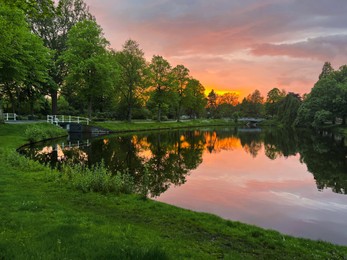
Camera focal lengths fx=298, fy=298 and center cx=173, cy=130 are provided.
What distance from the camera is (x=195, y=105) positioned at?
9856 centimetres

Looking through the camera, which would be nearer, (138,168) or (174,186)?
(174,186)

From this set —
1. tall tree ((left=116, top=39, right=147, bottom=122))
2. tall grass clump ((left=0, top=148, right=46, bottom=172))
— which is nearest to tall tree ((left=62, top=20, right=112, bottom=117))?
tall tree ((left=116, top=39, right=147, bottom=122))

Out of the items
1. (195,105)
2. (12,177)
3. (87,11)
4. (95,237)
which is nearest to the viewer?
(95,237)

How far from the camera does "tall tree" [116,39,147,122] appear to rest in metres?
64.2

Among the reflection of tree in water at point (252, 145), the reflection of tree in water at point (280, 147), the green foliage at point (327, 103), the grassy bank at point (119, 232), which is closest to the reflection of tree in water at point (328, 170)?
the reflection of tree in water at point (280, 147)

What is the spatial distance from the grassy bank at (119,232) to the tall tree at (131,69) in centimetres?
5379

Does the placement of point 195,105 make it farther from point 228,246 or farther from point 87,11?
point 228,246

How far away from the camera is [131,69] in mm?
64500

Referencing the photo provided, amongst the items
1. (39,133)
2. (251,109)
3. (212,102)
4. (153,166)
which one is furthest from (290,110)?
(153,166)

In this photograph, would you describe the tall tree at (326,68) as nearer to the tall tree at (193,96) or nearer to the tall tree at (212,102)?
the tall tree at (193,96)

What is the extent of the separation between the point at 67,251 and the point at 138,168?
52.1ft

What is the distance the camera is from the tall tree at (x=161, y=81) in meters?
75.0

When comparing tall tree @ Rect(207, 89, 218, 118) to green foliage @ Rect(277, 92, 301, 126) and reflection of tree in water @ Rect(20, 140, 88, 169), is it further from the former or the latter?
reflection of tree in water @ Rect(20, 140, 88, 169)

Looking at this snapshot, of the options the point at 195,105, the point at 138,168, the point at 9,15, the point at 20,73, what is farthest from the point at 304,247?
the point at 195,105
